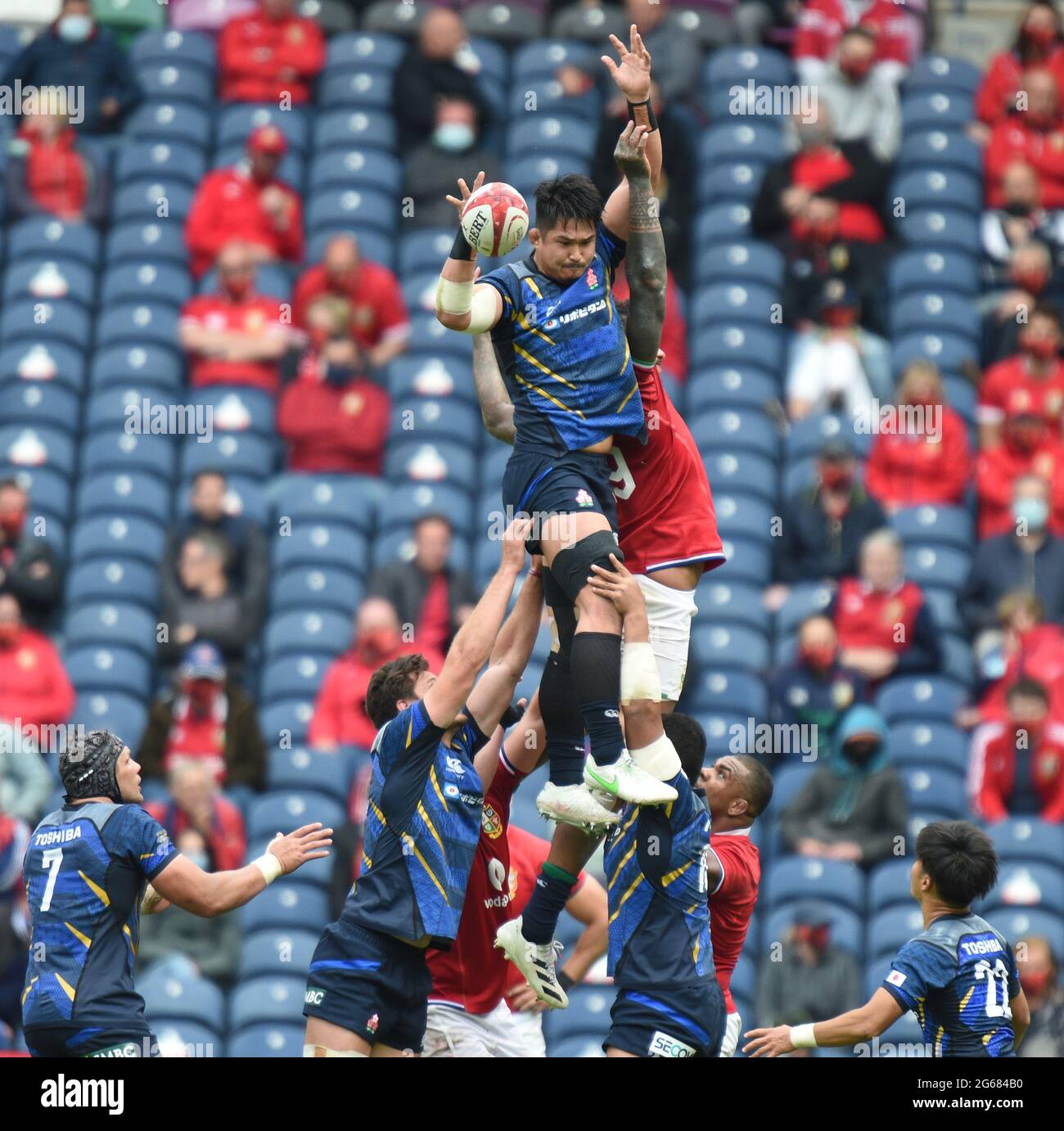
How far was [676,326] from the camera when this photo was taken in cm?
1550

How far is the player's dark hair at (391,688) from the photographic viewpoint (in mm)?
8742

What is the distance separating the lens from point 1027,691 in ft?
43.4

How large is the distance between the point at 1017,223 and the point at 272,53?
18.8 ft

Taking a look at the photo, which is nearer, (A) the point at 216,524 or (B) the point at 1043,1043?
(B) the point at 1043,1043

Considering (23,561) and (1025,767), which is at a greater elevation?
(23,561)

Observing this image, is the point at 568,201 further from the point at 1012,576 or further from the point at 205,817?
the point at 1012,576

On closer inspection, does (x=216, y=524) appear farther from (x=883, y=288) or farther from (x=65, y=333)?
(x=883, y=288)

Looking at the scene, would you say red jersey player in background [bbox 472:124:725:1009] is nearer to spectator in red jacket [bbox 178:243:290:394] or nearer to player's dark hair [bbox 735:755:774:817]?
player's dark hair [bbox 735:755:774:817]

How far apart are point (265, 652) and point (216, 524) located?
87cm

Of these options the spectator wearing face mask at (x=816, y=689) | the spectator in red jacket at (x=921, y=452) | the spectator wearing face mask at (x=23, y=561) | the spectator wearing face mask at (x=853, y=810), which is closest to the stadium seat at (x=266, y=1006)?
the spectator wearing face mask at (x=853, y=810)

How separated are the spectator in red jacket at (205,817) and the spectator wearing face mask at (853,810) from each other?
3.10 meters

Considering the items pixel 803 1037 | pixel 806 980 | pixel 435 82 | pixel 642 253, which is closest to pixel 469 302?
pixel 642 253
